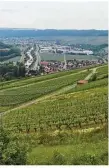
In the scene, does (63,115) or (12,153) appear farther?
(63,115)

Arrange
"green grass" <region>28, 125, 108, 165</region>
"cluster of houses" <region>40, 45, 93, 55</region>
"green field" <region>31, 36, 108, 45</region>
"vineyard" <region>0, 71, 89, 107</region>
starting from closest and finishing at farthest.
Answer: "green grass" <region>28, 125, 108, 165</region>
"vineyard" <region>0, 71, 89, 107</region>
"cluster of houses" <region>40, 45, 93, 55</region>
"green field" <region>31, 36, 108, 45</region>

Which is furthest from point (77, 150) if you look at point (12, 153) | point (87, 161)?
point (12, 153)

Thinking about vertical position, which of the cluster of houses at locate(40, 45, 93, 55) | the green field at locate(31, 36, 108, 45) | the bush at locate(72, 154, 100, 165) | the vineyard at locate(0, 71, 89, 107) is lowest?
the cluster of houses at locate(40, 45, 93, 55)

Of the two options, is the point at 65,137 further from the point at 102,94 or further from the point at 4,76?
the point at 4,76

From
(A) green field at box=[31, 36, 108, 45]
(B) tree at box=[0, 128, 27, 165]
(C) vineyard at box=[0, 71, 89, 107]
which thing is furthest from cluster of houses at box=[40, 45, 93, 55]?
(B) tree at box=[0, 128, 27, 165]

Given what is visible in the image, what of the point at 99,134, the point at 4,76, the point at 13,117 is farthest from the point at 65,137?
the point at 4,76

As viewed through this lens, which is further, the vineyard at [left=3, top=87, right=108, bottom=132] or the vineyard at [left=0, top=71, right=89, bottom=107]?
the vineyard at [left=0, top=71, right=89, bottom=107]

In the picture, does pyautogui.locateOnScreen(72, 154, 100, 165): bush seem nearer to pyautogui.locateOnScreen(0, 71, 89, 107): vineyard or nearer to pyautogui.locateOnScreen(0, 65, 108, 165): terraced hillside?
pyautogui.locateOnScreen(0, 65, 108, 165): terraced hillside

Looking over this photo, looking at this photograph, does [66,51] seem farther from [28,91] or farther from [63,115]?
[63,115]

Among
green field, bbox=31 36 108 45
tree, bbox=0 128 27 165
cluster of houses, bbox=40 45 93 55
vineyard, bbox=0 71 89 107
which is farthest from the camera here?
green field, bbox=31 36 108 45

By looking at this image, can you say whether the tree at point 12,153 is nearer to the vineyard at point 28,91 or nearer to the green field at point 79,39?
the vineyard at point 28,91
